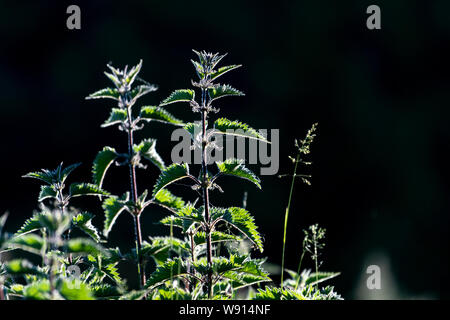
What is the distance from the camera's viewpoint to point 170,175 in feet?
5.92

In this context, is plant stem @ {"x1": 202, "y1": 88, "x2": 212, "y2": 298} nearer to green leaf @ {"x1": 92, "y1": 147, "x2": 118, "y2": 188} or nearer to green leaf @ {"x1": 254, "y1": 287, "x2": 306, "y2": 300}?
green leaf @ {"x1": 254, "y1": 287, "x2": 306, "y2": 300}

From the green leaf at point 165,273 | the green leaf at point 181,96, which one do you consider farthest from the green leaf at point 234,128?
the green leaf at point 165,273

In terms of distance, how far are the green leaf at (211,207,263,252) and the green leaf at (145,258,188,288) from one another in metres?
0.22

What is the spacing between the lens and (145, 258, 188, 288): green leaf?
5.57ft

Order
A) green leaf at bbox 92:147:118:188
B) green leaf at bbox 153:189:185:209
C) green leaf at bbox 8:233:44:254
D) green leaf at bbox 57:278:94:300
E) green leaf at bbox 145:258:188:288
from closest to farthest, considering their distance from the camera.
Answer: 1. green leaf at bbox 57:278:94:300
2. green leaf at bbox 8:233:44:254
3. green leaf at bbox 145:258:188:288
4. green leaf at bbox 92:147:118:188
5. green leaf at bbox 153:189:185:209

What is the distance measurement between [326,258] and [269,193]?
4.12 ft

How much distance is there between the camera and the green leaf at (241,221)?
5.77 ft

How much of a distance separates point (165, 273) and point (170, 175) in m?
0.34

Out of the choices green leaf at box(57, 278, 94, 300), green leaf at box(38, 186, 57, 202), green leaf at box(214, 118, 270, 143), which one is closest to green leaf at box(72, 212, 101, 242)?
green leaf at box(38, 186, 57, 202)

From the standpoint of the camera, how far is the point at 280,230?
6754 mm

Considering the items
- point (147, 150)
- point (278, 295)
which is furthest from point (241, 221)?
point (147, 150)

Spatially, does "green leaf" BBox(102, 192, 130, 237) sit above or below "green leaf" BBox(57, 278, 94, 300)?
above
